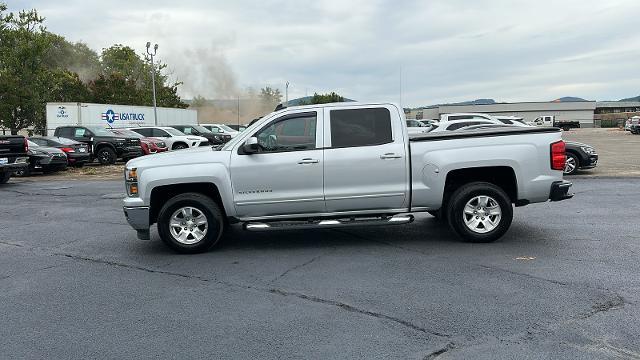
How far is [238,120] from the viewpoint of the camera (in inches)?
3199

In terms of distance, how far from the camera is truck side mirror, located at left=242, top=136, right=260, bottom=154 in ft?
A: 21.9

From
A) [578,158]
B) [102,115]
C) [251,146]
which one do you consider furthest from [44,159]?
[578,158]

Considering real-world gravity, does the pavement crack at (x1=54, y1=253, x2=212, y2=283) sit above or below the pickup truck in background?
below

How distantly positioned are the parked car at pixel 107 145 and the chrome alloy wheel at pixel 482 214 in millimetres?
19436

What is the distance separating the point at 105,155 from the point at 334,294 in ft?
67.6

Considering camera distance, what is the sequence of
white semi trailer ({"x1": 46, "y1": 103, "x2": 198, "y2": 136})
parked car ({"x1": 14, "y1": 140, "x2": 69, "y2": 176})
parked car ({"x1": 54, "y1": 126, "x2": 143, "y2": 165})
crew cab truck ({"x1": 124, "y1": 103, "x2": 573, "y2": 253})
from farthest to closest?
white semi trailer ({"x1": 46, "y1": 103, "x2": 198, "y2": 136}) < parked car ({"x1": 54, "y1": 126, "x2": 143, "y2": 165}) < parked car ({"x1": 14, "y1": 140, "x2": 69, "y2": 176}) < crew cab truck ({"x1": 124, "y1": 103, "x2": 573, "y2": 253})

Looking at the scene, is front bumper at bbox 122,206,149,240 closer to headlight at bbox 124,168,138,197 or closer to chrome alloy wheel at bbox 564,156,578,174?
headlight at bbox 124,168,138,197

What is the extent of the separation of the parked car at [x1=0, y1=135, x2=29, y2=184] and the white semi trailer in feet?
47.0

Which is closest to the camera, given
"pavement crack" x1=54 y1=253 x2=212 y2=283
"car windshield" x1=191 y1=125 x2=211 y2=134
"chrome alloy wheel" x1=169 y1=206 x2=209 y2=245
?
"pavement crack" x1=54 y1=253 x2=212 y2=283

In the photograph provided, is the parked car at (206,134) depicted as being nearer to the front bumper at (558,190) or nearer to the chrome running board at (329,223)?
the chrome running board at (329,223)

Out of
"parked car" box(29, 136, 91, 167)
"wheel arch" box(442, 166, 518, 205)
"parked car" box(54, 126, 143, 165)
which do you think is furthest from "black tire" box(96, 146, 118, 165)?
"wheel arch" box(442, 166, 518, 205)

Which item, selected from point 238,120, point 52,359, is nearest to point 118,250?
point 52,359

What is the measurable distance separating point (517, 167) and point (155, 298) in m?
4.62

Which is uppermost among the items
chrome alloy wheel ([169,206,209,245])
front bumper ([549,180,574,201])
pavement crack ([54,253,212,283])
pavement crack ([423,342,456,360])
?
front bumper ([549,180,574,201])
